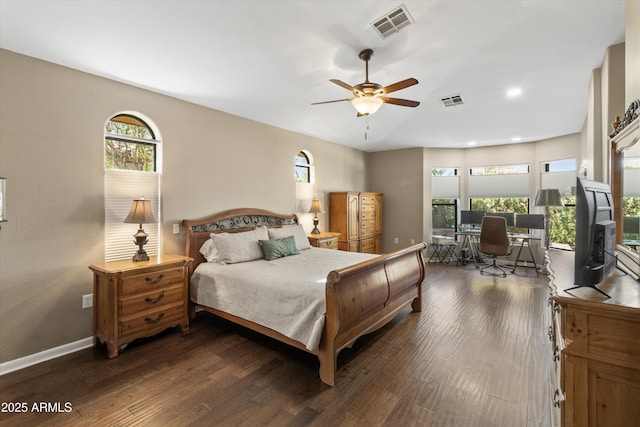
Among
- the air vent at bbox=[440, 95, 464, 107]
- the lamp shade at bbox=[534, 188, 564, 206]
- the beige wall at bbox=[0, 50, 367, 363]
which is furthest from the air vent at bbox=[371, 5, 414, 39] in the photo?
the lamp shade at bbox=[534, 188, 564, 206]

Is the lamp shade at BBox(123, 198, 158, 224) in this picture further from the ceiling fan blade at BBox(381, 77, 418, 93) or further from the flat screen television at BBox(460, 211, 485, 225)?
the flat screen television at BBox(460, 211, 485, 225)

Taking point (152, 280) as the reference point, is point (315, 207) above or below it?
above

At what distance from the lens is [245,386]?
2.28 meters

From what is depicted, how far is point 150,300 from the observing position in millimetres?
2902

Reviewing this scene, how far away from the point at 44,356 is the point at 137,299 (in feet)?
3.01

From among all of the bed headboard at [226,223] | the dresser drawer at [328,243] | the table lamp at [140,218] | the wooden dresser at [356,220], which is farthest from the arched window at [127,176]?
the wooden dresser at [356,220]

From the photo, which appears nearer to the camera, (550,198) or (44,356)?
(44,356)

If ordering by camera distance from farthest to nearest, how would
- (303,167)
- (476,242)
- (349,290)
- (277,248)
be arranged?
(476,242) → (303,167) → (277,248) → (349,290)

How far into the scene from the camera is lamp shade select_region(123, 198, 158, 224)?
9.60 feet

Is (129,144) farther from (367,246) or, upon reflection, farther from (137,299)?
(367,246)

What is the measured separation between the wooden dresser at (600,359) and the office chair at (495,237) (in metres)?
4.55

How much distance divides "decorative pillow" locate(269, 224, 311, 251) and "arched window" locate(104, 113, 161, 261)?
4.90ft

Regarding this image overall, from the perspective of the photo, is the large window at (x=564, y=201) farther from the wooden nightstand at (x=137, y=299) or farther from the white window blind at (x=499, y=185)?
the wooden nightstand at (x=137, y=299)

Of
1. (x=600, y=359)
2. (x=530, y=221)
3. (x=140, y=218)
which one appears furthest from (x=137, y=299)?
(x=530, y=221)
